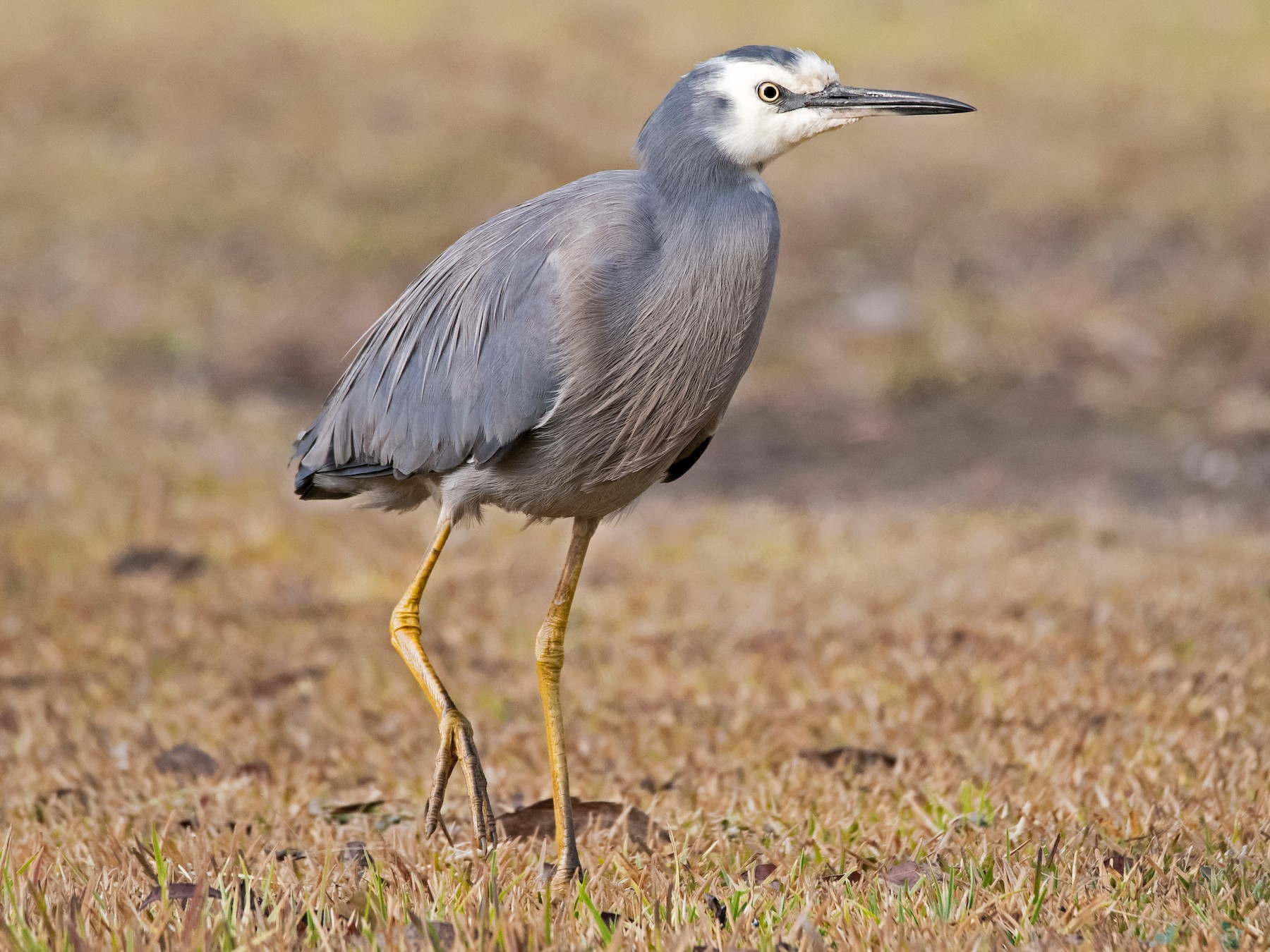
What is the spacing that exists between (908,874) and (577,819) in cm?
90

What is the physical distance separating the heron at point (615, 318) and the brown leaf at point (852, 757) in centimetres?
98

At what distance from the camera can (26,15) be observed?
15.3 m

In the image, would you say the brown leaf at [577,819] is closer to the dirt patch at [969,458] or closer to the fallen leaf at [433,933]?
the fallen leaf at [433,933]

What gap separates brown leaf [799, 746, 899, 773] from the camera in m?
3.90

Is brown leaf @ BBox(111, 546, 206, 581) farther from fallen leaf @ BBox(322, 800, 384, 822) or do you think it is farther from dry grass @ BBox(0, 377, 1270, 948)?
fallen leaf @ BBox(322, 800, 384, 822)

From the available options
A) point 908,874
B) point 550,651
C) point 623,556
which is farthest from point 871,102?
point 623,556

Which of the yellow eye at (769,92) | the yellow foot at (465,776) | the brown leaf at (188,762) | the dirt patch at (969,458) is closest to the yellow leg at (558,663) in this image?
the yellow foot at (465,776)

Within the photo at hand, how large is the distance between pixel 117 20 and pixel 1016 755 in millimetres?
14088

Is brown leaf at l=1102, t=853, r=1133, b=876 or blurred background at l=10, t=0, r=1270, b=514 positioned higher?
blurred background at l=10, t=0, r=1270, b=514

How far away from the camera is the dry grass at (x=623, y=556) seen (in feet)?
9.19

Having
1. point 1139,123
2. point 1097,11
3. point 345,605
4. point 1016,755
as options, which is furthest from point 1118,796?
point 1097,11

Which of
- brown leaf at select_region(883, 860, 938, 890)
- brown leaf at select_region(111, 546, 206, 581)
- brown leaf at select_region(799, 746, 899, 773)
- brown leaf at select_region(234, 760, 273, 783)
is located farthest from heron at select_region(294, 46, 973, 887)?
brown leaf at select_region(111, 546, 206, 581)

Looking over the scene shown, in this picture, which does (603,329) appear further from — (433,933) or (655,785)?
(655,785)

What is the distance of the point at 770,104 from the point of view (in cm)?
296
